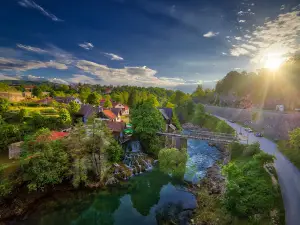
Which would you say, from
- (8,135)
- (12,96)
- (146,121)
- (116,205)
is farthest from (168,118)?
(12,96)

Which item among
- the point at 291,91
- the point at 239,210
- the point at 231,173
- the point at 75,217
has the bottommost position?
the point at 75,217

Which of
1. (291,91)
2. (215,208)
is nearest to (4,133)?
(215,208)

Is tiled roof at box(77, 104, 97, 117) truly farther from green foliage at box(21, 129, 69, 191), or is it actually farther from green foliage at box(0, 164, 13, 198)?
green foliage at box(0, 164, 13, 198)

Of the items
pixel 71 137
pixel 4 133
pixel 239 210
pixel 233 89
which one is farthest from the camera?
pixel 233 89

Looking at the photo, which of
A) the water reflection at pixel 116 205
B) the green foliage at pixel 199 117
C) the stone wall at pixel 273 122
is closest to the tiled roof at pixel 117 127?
the water reflection at pixel 116 205

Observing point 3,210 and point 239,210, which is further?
point 3,210

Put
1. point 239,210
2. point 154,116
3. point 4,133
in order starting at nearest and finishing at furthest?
point 239,210 < point 4,133 < point 154,116

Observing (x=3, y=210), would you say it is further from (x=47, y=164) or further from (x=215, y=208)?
(x=215, y=208)
